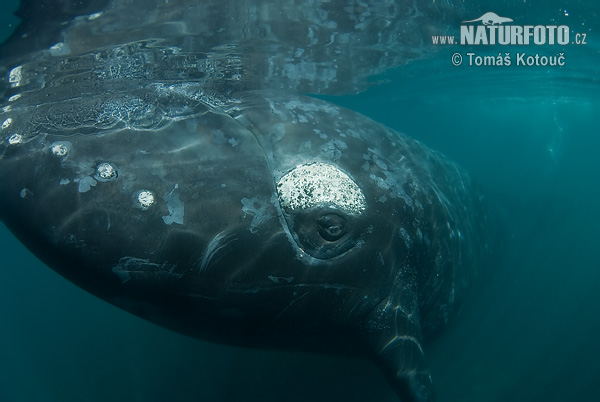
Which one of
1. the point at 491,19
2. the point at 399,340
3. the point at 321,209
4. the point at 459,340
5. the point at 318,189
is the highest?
the point at 491,19

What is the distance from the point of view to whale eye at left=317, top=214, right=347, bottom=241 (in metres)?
4.55

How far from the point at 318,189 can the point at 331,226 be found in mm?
498

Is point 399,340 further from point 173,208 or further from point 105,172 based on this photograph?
point 105,172

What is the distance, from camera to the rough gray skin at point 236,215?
416 cm

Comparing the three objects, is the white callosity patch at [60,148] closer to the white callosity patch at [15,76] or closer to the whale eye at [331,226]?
the whale eye at [331,226]

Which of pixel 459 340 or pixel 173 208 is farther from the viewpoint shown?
pixel 459 340

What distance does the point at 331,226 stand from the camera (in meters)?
4.60

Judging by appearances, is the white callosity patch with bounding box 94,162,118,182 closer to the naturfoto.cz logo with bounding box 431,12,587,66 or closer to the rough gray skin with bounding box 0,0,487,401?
the rough gray skin with bounding box 0,0,487,401

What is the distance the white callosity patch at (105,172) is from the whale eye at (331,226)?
251 centimetres

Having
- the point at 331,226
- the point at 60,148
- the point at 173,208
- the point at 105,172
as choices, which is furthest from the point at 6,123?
the point at 331,226

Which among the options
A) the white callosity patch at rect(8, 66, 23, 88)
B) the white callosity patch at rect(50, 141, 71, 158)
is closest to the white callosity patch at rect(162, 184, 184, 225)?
the white callosity patch at rect(50, 141, 71, 158)

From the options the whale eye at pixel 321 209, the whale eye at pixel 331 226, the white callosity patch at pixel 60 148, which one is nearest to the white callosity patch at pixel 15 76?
the white callosity patch at pixel 60 148

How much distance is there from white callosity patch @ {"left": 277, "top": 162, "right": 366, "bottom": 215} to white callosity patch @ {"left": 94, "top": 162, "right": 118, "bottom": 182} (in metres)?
1.96

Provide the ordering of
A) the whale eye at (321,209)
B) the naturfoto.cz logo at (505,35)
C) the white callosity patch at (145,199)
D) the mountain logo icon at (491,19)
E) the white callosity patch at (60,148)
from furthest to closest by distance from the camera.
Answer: the naturfoto.cz logo at (505,35)
the mountain logo icon at (491,19)
the whale eye at (321,209)
the white callosity patch at (60,148)
the white callosity patch at (145,199)
